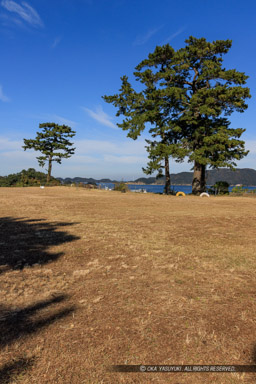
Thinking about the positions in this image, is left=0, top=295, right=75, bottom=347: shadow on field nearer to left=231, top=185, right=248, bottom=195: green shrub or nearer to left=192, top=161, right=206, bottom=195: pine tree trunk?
left=192, top=161, right=206, bottom=195: pine tree trunk

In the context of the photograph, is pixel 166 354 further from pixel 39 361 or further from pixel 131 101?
pixel 131 101

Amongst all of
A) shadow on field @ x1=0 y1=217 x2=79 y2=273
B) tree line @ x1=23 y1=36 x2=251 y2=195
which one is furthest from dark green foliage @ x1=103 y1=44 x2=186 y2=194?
shadow on field @ x1=0 y1=217 x2=79 y2=273

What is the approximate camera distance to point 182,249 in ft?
16.1

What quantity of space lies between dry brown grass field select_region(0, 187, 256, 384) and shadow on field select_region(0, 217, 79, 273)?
0.13 feet

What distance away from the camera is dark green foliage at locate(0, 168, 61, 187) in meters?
34.8

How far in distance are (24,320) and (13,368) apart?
0.66 metres

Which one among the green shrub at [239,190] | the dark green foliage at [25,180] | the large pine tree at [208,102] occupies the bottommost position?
the green shrub at [239,190]

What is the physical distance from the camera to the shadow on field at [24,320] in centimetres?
215

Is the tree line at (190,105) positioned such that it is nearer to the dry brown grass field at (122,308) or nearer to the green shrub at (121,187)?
the green shrub at (121,187)

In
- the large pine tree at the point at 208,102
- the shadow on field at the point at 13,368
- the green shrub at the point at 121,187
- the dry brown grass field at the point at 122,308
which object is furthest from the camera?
the green shrub at the point at 121,187

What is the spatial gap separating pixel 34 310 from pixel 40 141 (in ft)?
116

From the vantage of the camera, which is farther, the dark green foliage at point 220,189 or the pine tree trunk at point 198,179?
the dark green foliage at point 220,189

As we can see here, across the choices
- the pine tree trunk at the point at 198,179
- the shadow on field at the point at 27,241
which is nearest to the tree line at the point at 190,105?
the pine tree trunk at the point at 198,179

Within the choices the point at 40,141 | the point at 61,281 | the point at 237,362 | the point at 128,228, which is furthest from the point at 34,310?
the point at 40,141
